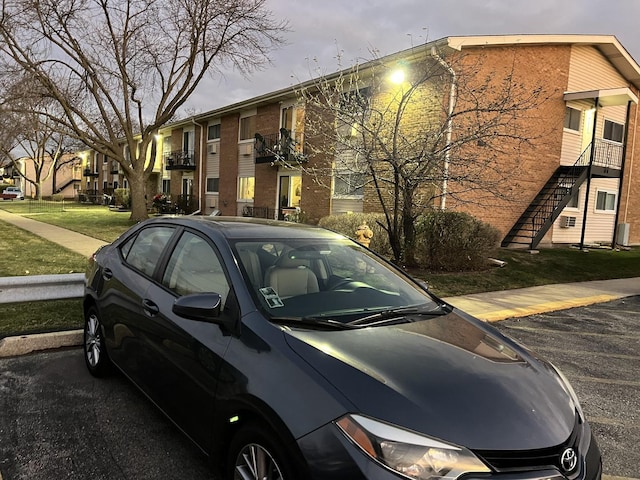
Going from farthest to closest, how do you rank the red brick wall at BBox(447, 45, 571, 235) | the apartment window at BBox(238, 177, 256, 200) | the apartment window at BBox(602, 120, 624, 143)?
the apartment window at BBox(238, 177, 256, 200)
the apartment window at BBox(602, 120, 624, 143)
the red brick wall at BBox(447, 45, 571, 235)

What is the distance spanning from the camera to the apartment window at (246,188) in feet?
74.1

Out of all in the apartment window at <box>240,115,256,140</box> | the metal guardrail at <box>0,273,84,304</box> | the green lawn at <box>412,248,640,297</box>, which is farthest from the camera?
the apartment window at <box>240,115,256,140</box>

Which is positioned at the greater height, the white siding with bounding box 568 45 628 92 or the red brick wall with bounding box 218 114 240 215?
the white siding with bounding box 568 45 628 92

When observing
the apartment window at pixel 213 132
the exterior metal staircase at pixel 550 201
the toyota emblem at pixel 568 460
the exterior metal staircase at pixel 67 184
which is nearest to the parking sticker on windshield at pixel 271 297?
the toyota emblem at pixel 568 460

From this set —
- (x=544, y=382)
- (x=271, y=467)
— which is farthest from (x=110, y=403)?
(x=544, y=382)

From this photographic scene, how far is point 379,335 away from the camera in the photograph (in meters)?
2.40

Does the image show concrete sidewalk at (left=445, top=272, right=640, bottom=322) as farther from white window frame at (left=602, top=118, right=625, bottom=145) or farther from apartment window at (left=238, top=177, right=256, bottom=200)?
apartment window at (left=238, top=177, right=256, bottom=200)

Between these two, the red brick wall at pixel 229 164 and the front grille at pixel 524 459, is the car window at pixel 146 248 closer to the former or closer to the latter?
the front grille at pixel 524 459

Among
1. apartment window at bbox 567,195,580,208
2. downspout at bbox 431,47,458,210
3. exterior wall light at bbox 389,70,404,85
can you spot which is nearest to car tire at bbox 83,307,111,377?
downspout at bbox 431,47,458,210

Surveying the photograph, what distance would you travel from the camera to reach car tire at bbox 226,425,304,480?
1.91 metres

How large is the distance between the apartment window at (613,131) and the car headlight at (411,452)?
794 inches

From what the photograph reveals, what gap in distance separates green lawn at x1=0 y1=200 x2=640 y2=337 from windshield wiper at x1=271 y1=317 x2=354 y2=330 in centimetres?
366

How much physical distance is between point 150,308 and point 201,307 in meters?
0.75

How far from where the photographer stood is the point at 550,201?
1577cm
